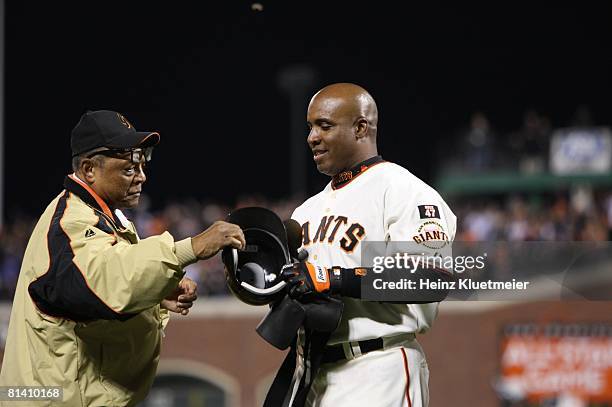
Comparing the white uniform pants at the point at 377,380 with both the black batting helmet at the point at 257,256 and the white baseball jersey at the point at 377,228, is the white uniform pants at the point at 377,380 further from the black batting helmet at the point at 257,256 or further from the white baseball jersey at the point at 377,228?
the black batting helmet at the point at 257,256

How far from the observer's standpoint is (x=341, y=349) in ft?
12.7

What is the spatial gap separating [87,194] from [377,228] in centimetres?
120

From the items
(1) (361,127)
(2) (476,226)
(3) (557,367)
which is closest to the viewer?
(1) (361,127)

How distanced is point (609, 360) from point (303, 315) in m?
9.48

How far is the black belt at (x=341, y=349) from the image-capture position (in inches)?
151

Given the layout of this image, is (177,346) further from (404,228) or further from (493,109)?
(493,109)

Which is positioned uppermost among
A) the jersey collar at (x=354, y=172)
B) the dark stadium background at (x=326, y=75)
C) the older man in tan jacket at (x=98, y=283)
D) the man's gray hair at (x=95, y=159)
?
the dark stadium background at (x=326, y=75)

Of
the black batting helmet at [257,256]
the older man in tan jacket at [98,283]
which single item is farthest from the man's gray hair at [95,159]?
the black batting helmet at [257,256]

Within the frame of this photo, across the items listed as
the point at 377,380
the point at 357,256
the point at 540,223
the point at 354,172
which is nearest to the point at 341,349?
the point at 377,380

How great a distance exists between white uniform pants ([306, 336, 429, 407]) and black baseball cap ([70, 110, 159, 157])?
1.23 meters

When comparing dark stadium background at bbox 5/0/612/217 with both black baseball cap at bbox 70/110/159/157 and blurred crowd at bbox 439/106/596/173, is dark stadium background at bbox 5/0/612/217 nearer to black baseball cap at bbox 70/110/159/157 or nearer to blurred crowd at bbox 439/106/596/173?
blurred crowd at bbox 439/106/596/173

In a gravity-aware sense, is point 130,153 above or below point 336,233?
above

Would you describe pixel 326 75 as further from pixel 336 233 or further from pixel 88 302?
pixel 88 302

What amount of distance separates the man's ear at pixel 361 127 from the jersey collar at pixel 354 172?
0.12 meters
